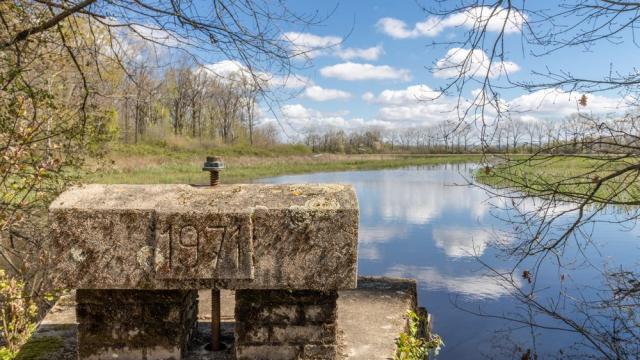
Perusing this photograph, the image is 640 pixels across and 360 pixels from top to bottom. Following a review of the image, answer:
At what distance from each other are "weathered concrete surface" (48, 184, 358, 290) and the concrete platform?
72 centimetres

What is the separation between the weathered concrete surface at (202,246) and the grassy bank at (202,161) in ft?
A: 57.2

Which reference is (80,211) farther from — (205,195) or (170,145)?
(170,145)

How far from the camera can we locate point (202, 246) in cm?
297

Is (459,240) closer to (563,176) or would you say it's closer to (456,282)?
(456,282)

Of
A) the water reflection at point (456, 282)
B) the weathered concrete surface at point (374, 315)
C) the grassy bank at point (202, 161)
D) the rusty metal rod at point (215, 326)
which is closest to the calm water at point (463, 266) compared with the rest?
the water reflection at point (456, 282)

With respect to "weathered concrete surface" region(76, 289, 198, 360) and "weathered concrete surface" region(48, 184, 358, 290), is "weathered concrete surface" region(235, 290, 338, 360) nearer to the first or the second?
"weathered concrete surface" region(48, 184, 358, 290)

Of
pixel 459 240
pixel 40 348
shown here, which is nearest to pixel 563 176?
pixel 40 348

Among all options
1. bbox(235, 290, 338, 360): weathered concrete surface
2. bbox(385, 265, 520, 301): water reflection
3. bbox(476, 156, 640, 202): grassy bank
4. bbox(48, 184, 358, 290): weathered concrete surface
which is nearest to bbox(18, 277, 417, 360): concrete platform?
bbox(235, 290, 338, 360): weathered concrete surface

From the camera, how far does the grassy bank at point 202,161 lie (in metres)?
27.5

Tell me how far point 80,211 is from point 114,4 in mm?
1681

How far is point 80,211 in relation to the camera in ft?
9.66

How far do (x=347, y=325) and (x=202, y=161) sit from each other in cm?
3671

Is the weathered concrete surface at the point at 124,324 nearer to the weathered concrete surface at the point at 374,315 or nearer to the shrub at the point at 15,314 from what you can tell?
the weathered concrete surface at the point at 374,315

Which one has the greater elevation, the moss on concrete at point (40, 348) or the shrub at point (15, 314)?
the moss on concrete at point (40, 348)
